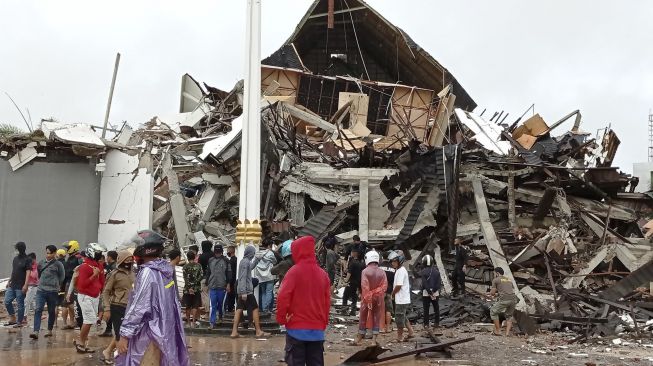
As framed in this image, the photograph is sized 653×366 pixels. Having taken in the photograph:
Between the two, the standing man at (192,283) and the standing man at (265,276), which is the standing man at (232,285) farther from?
the standing man at (192,283)

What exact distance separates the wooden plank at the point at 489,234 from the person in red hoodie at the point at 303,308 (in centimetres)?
936

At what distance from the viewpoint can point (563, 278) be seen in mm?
14445

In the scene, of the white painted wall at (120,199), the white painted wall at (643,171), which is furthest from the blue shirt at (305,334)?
the white painted wall at (643,171)

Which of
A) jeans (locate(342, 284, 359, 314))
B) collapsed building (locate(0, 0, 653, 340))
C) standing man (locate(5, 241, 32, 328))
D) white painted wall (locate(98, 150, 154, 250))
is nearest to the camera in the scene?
standing man (locate(5, 241, 32, 328))

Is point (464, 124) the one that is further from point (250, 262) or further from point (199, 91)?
point (250, 262)

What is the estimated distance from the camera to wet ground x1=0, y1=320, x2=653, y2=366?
806 cm

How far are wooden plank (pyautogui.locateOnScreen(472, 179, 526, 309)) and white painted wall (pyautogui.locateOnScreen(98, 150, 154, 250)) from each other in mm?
8023

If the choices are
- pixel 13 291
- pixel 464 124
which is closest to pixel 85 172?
pixel 13 291

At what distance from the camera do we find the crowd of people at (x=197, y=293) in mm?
4660

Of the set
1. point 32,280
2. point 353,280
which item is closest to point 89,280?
point 32,280

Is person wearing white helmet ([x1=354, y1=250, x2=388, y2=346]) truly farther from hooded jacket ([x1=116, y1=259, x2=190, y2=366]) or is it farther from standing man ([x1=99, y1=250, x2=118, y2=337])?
hooded jacket ([x1=116, y1=259, x2=190, y2=366])

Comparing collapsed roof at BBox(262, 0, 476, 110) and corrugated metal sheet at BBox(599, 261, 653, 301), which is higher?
collapsed roof at BBox(262, 0, 476, 110)

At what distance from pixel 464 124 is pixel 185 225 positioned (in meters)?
10.8

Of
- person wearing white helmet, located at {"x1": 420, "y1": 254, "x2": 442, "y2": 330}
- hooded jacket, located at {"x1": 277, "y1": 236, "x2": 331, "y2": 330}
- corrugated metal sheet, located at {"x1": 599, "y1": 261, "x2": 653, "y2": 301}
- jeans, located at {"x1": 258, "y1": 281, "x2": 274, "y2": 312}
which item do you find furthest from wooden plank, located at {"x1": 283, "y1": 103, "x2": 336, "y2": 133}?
hooded jacket, located at {"x1": 277, "y1": 236, "x2": 331, "y2": 330}
